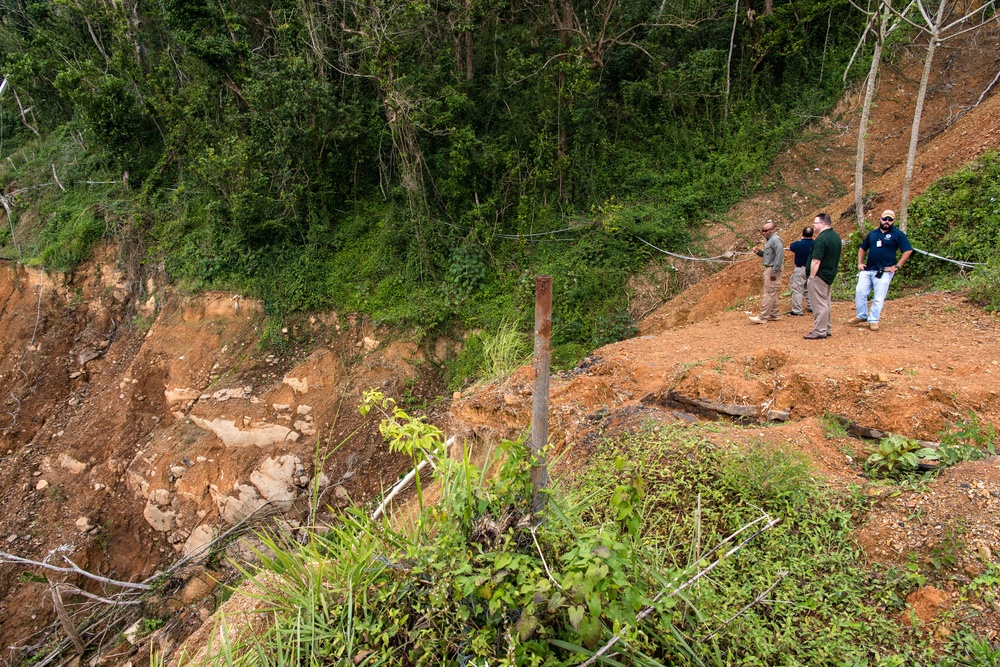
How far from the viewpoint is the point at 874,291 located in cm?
510

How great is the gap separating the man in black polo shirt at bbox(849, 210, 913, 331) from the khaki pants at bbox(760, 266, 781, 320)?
0.85m

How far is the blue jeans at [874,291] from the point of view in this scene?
16.5ft

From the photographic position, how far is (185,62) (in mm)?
10281

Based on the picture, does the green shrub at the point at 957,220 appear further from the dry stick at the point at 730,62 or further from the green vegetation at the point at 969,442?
the dry stick at the point at 730,62

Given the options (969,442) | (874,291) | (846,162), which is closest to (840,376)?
(969,442)

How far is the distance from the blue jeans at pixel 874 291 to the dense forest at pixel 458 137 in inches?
129

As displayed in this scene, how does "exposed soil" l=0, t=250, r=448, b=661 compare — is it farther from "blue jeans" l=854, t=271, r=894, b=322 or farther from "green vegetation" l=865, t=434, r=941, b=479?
"blue jeans" l=854, t=271, r=894, b=322

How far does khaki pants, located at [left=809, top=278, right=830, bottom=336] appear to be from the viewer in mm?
5207

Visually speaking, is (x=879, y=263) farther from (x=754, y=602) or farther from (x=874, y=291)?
(x=754, y=602)

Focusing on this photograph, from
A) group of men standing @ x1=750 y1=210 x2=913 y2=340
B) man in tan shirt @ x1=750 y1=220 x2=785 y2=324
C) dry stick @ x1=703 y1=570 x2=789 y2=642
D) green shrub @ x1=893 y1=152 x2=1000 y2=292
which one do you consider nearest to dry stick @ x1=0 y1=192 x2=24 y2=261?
man in tan shirt @ x1=750 y1=220 x2=785 y2=324

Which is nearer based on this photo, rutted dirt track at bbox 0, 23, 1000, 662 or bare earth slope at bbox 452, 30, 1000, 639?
bare earth slope at bbox 452, 30, 1000, 639

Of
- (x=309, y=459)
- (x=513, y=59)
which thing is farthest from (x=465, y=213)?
(x=309, y=459)

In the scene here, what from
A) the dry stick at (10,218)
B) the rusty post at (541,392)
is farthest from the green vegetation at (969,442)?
the dry stick at (10,218)

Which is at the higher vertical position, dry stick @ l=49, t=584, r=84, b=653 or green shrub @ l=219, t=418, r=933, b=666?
green shrub @ l=219, t=418, r=933, b=666
